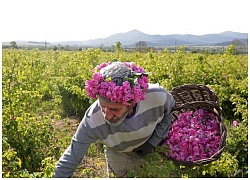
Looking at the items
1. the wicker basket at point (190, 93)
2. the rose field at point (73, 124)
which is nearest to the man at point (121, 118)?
the rose field at point (73, 124)

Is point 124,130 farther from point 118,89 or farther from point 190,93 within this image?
point 190,93

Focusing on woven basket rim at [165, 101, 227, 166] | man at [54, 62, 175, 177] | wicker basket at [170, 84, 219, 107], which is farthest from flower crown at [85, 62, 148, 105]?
wicker basket at [170, 84, 219, 107]

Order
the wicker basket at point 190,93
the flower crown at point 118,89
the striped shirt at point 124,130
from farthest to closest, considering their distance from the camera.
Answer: the wicker basket at point 190,93 < the striped shirt at point 124,130 < the flower crown at point 118,89

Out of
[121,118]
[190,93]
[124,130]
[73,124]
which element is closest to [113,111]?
[121,118]

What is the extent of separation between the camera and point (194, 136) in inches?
117

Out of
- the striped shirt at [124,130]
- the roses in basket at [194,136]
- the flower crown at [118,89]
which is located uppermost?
the flower crown at [118,89]

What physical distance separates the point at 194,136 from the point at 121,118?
1.06m

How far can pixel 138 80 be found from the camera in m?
2.14

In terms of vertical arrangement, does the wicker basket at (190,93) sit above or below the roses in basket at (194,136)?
above

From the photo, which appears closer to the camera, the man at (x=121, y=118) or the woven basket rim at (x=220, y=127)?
the man at (x=121, y=118)

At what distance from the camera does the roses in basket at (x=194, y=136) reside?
276cm

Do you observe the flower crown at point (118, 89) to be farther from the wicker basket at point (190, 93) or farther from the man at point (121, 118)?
the wicker basket at point (190, 93)

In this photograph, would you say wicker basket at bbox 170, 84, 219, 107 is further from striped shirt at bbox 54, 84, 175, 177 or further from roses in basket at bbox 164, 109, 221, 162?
striped shirt at bbox 54, 84, 175, 177

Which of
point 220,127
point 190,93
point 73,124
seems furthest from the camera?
point 73,124
